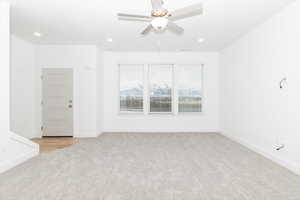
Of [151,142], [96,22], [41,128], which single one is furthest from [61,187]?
[41,128]

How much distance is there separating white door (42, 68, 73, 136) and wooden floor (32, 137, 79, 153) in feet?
0.91

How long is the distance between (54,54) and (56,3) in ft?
9.47

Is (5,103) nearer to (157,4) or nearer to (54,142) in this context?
(54,142)

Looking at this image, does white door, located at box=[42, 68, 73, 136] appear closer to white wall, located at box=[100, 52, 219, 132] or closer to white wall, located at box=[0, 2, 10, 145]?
white wall, located at box=[100, 52, 219, 132]

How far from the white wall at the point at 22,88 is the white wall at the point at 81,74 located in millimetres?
389

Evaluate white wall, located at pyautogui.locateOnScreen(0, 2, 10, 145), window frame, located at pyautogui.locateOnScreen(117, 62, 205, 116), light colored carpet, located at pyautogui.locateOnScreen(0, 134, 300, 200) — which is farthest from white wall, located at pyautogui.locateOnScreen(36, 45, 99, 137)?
white wall, located at pyautogui.locateOnScreen(0, 2, 10, 145)

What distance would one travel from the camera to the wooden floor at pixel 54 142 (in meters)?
4.51

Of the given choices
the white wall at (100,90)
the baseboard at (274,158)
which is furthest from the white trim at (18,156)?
the baseboard at (274,158)

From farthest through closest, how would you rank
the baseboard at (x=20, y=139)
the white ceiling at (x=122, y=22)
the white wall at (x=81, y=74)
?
the white wall at (x=81, y=74) → the baseboard at (x=20, y=139) → the white ceiling at (x=122, y=22)

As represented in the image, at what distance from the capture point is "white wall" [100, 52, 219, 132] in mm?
6414

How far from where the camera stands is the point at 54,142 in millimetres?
5133

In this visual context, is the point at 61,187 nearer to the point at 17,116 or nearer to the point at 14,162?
the point at 14,162

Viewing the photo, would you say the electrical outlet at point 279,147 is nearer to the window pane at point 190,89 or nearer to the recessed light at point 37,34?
the window pane at point 190,89

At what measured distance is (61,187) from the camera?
8.18 ft
